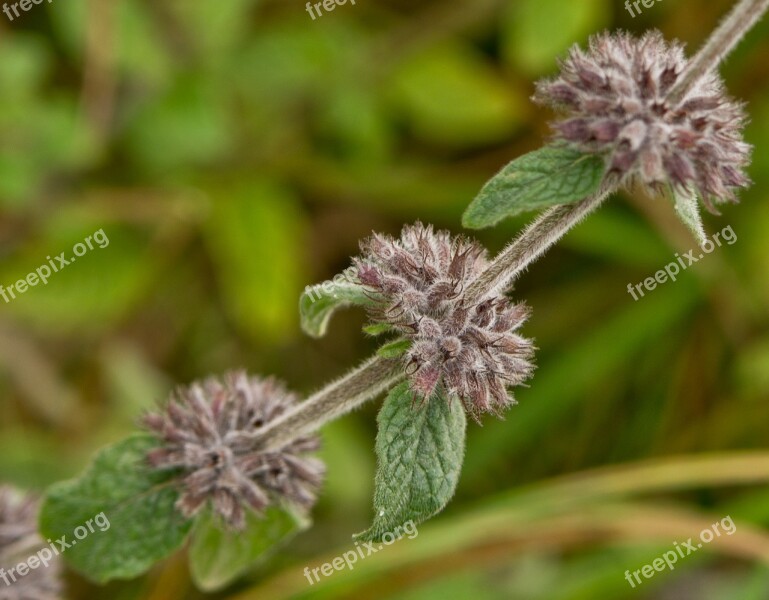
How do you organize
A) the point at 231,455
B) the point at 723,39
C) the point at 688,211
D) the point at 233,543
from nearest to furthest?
the point at 723,39
the point at 688,211
the point at 231,455
the point at 233,543

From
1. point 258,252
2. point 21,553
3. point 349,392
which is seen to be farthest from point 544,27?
point 21,553

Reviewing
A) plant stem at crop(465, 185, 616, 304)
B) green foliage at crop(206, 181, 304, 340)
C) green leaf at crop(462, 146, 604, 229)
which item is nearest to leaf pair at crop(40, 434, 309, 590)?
plant stem at crop(465, 185, 616, 304)

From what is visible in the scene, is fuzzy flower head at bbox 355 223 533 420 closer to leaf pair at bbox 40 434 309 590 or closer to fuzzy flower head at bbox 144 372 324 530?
fuzzy flower head at bbox 144 372 324 530

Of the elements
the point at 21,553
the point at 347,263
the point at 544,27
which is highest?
the point at 544,27

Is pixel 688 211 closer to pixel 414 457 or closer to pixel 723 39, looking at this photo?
pixel 723 39

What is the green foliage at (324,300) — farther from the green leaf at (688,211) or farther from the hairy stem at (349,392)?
the green leaf at (688,211)

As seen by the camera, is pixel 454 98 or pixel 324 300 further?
pixel 454 98

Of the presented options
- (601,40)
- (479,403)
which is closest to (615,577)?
(479,403)
